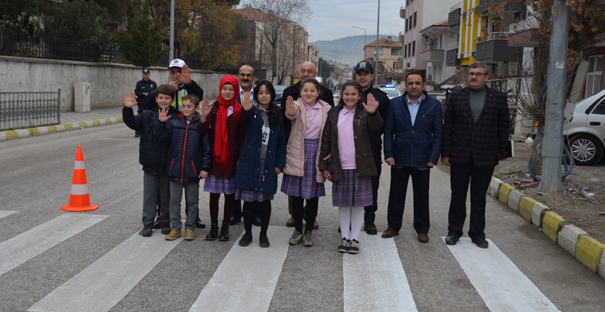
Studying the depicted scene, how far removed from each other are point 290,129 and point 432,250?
197cm

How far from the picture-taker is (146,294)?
→ 4430 millimetres

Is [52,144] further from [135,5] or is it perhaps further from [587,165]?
[135,5]

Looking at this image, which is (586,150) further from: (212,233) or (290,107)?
(212,233)

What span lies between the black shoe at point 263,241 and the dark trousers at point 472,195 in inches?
81.1

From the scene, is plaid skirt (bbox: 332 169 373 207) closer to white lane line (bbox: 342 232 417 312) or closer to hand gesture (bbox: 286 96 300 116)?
white lane line (bbox: 342 232 417 312)

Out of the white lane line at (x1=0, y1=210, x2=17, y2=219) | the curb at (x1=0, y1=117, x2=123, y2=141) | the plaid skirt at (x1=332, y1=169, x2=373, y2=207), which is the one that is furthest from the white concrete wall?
the plaid skirt at (x1=332, y1=169, x2=373, y2=207)

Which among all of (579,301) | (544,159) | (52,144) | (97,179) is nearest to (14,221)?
(97,179)

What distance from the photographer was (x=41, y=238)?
589 cm

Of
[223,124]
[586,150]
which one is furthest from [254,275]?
[586,150]

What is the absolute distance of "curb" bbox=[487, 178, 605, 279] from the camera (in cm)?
547

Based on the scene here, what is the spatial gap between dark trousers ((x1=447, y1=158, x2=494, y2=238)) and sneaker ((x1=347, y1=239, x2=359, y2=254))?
47.3 inches

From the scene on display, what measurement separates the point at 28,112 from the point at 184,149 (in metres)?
13.9

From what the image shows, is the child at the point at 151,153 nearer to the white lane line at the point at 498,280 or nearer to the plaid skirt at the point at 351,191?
the plaid skirt at the point at 351,191

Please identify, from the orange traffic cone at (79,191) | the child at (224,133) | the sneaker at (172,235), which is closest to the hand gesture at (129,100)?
the child at (224,133)
